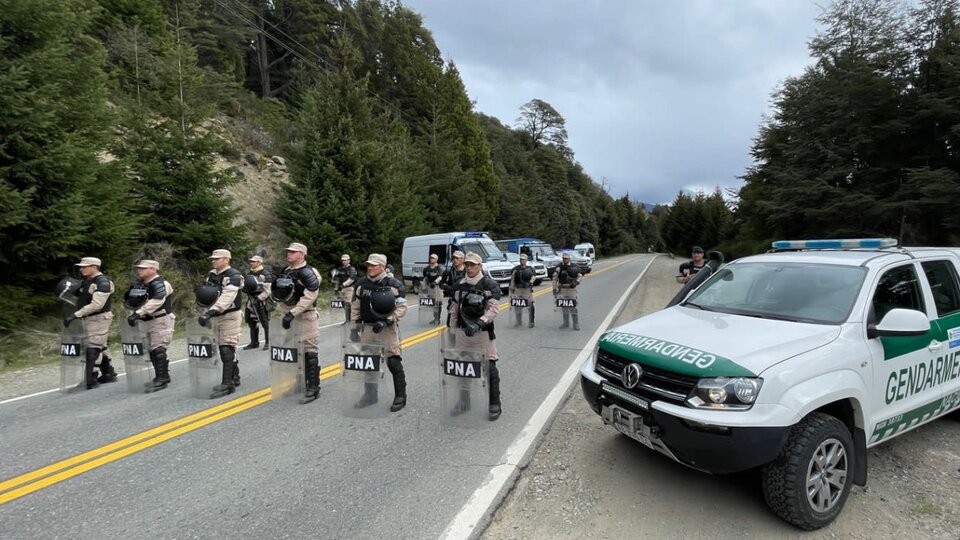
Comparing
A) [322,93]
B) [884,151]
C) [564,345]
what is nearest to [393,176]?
[322,93]

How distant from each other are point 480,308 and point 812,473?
10.4 ft

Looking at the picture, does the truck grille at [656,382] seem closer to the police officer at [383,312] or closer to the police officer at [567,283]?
the police officer at [383,312]

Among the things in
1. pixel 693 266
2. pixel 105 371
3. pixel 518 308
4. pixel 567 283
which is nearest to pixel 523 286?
pixel 518 308

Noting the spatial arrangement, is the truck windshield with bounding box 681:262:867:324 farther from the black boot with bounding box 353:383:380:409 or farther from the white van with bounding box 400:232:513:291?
the white van with bounding box 400:232:513:291

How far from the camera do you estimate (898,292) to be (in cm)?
378

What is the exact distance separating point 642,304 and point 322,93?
A: 1569 centimetres

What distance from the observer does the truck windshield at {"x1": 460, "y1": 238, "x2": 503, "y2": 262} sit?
18714 millimetres

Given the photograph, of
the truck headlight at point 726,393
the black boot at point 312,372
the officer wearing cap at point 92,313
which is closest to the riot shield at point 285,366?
the black boot at point 312,372

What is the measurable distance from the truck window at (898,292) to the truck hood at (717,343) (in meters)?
0.69

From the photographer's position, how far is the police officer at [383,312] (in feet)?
17.6

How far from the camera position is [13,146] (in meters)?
8.50

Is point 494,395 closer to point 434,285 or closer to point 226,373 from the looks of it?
point 226,373

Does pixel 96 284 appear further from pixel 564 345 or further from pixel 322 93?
pixel 322 93

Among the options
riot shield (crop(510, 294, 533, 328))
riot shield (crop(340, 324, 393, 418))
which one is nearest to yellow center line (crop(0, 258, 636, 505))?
riot shield (crop(340, 324, 393, 418))
